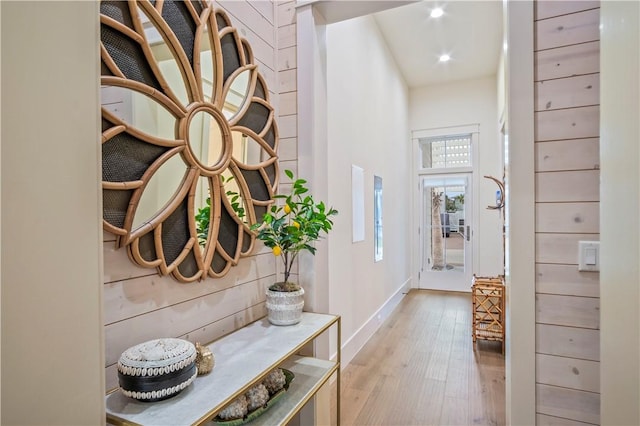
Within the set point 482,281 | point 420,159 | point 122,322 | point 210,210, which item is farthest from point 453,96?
point 122,322

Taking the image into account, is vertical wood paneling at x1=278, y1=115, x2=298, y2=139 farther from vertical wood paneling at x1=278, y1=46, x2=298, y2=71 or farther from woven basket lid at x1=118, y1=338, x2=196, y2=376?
woven basket lid at x1=118, y1=338, x2=196, y2=376

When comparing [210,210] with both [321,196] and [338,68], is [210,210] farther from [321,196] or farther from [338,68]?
[338,68]

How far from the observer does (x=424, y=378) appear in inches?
106

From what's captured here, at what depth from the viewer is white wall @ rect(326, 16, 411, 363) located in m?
2.79

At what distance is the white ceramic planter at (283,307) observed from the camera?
1.52m

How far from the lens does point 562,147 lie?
1.48 meters

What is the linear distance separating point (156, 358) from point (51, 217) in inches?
20.5

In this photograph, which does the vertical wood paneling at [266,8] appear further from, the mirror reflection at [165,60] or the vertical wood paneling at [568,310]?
the vertical wood paneling at [568,310]

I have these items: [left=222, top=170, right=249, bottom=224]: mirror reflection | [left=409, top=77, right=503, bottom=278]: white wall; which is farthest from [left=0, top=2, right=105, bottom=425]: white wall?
[left=409, top=77, right=503, bottom=278]: white wall

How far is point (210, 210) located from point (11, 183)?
860 mm

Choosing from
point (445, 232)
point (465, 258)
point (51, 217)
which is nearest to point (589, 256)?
point (51, 217)

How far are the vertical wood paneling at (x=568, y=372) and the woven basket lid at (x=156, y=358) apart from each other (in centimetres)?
147

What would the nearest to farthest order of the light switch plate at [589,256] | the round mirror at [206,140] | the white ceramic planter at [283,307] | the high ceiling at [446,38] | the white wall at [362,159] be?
the round mirror at [206,140] < the light switch plate at [589,256] < the white ceramic planter at [283,307] < the white wall at [362,159] < the high ceiling at [446,38]

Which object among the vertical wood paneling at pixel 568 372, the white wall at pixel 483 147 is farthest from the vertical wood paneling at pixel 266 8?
the white wall at pixel 483 147
